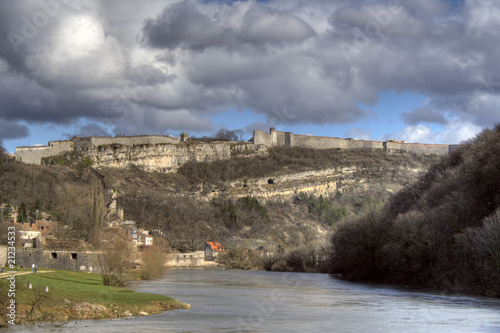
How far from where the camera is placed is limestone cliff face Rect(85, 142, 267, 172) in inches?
6427

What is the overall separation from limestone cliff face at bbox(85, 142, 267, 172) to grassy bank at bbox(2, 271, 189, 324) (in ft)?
424

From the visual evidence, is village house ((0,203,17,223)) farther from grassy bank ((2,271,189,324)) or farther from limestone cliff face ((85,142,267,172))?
limestone cliff face ((85,142,267,172))

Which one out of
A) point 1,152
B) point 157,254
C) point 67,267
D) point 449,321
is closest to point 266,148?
point 1,152

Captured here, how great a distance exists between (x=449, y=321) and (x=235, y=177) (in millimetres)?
147232

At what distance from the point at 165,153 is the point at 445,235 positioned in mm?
131627

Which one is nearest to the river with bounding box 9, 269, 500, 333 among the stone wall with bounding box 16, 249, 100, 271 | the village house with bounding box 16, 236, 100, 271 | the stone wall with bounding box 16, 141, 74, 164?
the village house with bounding box 16, 236, 100, 271

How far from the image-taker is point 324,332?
88.2 feet

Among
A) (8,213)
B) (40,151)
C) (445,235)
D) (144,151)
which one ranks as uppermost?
(144,151)

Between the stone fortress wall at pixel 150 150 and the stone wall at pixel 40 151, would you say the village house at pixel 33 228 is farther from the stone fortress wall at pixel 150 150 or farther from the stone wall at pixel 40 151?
the stone fortress wall at pixel 150 150

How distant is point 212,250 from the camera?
4788 inches

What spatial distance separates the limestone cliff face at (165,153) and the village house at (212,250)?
49.6 metres

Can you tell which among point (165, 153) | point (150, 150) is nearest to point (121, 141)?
point (150, 150)

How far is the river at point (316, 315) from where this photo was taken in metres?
27.3

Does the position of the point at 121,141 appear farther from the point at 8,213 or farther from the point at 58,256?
the point at 58,256
